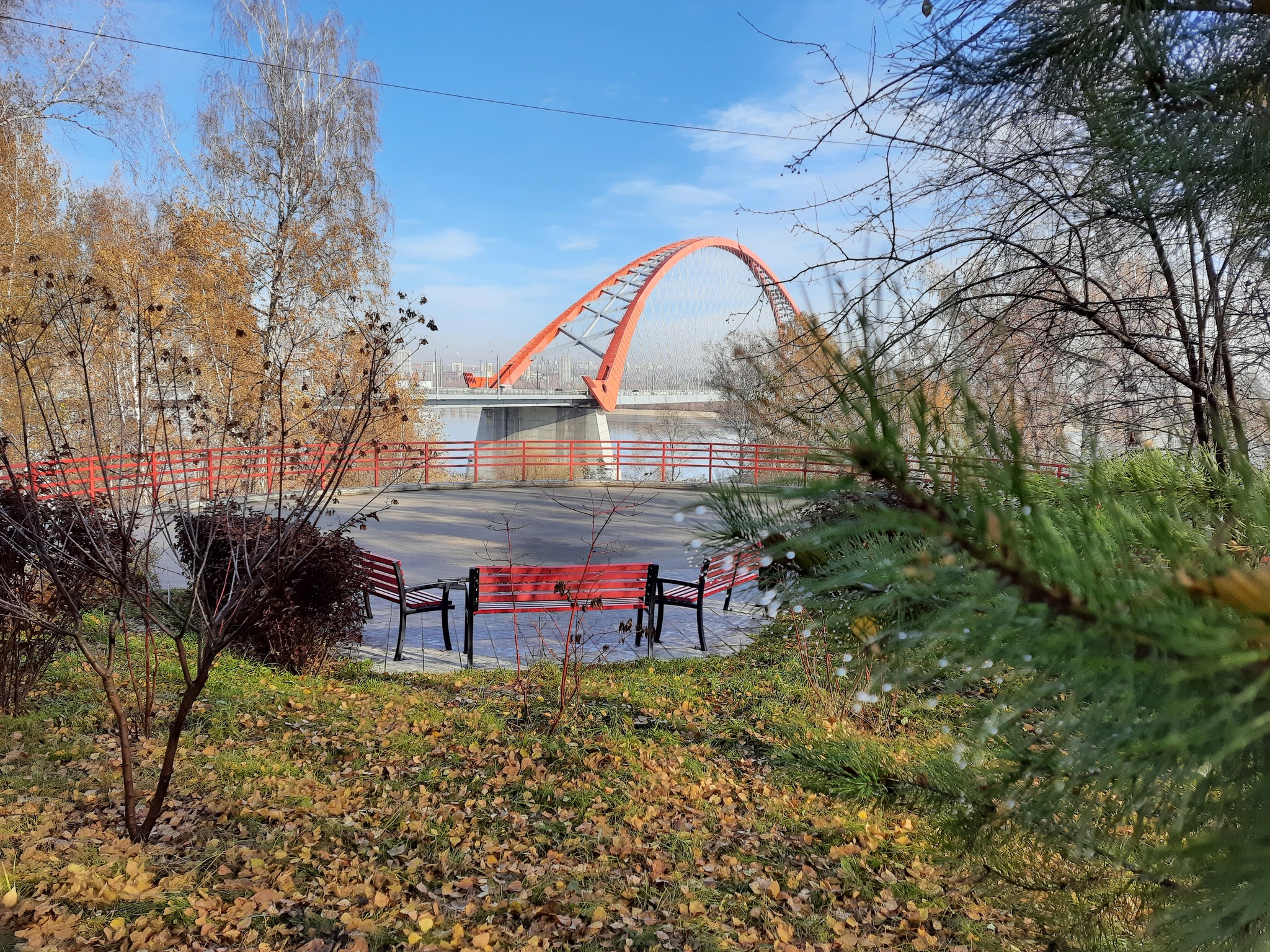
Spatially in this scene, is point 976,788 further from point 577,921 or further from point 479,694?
point 479,694

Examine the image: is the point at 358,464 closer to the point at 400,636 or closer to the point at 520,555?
the point at 520,555

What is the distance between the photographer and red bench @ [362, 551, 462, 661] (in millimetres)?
5875

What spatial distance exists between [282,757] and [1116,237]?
4.14 metres

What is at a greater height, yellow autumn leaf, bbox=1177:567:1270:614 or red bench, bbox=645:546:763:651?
yellow autumn leaf, bbox=1177:567:1270:614

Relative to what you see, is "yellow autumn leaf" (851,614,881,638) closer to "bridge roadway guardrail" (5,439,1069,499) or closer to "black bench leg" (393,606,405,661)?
"bridge roadway guardrail" (5,439,1069,499)

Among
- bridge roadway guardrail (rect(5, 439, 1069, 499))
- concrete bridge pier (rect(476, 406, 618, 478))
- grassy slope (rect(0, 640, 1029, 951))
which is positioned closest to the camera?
grassy slope (rect(0, 640, 1029, 951))

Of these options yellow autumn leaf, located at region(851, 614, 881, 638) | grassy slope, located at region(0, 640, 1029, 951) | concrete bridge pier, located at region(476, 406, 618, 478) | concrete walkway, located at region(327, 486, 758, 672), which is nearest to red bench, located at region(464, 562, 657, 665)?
concrete walkway, located at region(327, 486, 758, 672)

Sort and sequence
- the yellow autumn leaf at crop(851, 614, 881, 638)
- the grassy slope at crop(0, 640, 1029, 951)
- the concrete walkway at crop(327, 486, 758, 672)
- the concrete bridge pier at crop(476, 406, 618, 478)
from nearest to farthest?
the yellow autumn leaf at crop(851, 614, 881, 638), the grassy slope at crop(0, 640, 1029, 951), the concrete walkway at crop(327, 486, 758, 672), the concrete bridge pier at crop(476, 406, 618, 478)

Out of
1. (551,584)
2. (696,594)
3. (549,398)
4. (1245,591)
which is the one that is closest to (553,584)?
(551,584)

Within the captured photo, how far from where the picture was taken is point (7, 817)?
9.22 feet

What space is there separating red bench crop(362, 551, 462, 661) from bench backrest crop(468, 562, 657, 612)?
0.34 meters

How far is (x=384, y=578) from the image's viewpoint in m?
6.23

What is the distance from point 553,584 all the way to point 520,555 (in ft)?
9.55

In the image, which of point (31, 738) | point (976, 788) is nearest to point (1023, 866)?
point (976, 788)
